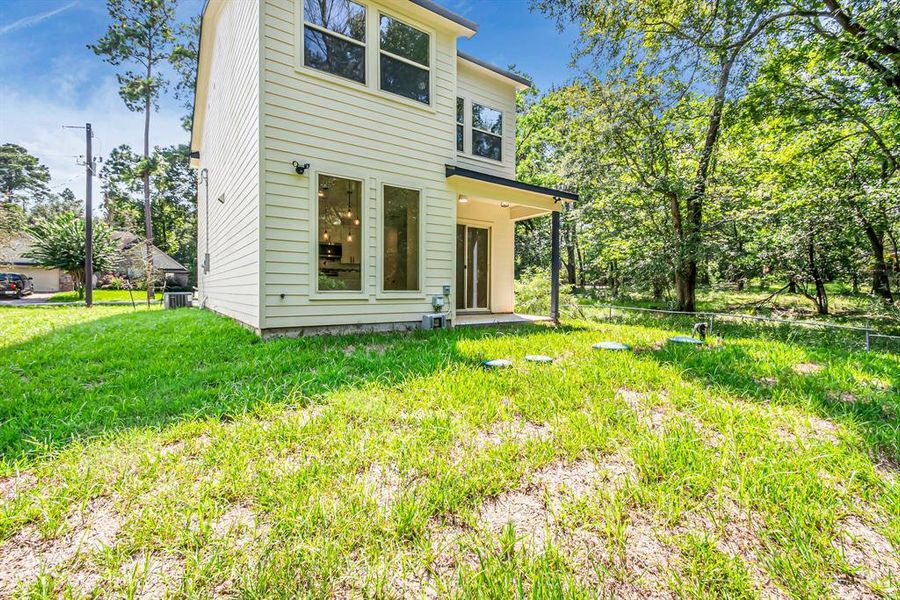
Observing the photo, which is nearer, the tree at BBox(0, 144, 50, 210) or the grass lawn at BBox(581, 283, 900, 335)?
the grass lawn at BBox(581, 283, 900, 335)

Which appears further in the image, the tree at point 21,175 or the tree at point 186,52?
the tree at point 21,175

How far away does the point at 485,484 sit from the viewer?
190 cm

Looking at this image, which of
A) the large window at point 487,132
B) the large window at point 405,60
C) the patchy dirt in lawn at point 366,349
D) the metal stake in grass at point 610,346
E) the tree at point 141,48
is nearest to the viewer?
the patchy dirt in lawn at point 366,349

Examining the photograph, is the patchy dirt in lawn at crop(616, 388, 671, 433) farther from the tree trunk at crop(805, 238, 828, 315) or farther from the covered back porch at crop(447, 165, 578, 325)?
the tree trunk at crop(805, 238, 828, 315)

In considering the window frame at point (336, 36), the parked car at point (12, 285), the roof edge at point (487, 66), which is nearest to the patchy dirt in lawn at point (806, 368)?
the window frame at point (336, 36)

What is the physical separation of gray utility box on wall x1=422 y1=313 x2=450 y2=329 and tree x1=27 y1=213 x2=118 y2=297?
18.5m

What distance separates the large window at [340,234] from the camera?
546 cm

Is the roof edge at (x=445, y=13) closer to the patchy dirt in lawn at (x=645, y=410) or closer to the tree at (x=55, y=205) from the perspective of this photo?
the patchy dirt in lawn at (x=645, y=410)

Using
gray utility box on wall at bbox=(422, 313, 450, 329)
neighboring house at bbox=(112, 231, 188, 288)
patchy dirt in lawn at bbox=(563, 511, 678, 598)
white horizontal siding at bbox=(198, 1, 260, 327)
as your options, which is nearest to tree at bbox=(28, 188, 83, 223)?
neighboring house at bbox=(112, 231, 188, 288)

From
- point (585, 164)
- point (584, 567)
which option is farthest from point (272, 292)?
point (585, 164)

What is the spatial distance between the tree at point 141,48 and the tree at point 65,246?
6.51 ft

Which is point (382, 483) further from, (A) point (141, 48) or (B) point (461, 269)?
(A) point (141, 48)

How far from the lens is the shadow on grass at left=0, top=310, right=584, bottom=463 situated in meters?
2.60

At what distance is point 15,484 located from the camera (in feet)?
6.10
